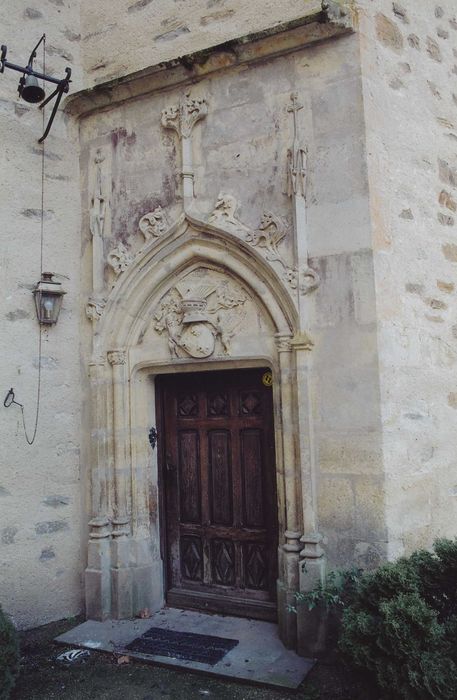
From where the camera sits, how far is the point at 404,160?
4.12 metres

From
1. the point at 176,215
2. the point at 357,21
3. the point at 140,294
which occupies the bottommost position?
the point at 140,294

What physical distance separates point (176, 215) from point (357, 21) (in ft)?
5.54

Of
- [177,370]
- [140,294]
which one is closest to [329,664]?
[177,370]

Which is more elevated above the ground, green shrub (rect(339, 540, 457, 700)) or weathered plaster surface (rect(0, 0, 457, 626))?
weathered plaster surface (rect(0, 0, 457, 626))

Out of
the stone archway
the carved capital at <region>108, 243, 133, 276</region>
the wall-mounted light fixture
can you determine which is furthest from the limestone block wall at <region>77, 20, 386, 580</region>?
the wall-mounted light fixture

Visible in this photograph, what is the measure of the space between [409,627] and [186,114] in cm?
349

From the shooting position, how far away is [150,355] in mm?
4516

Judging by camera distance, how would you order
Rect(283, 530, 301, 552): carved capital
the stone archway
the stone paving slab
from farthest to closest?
the stone archway
Rect(283, 530, 301, 552): carved capital
the stone paving slab

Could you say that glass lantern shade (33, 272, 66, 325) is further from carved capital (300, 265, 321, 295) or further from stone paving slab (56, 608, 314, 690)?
stone paving slab (56, 608, 314, 690)

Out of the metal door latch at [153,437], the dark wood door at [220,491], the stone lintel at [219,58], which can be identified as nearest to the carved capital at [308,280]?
the dark wood door at [220,491]

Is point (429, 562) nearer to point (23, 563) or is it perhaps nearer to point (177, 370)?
point (177, 370)

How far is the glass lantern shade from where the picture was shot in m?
4.51

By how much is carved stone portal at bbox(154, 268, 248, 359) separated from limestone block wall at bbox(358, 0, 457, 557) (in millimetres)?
1011

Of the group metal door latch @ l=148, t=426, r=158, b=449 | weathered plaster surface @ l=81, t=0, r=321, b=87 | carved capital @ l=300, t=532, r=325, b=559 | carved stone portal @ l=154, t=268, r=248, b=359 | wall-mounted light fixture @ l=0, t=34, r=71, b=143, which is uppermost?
weathered plaster surface @ l=81, t=0, r=321, b=87
